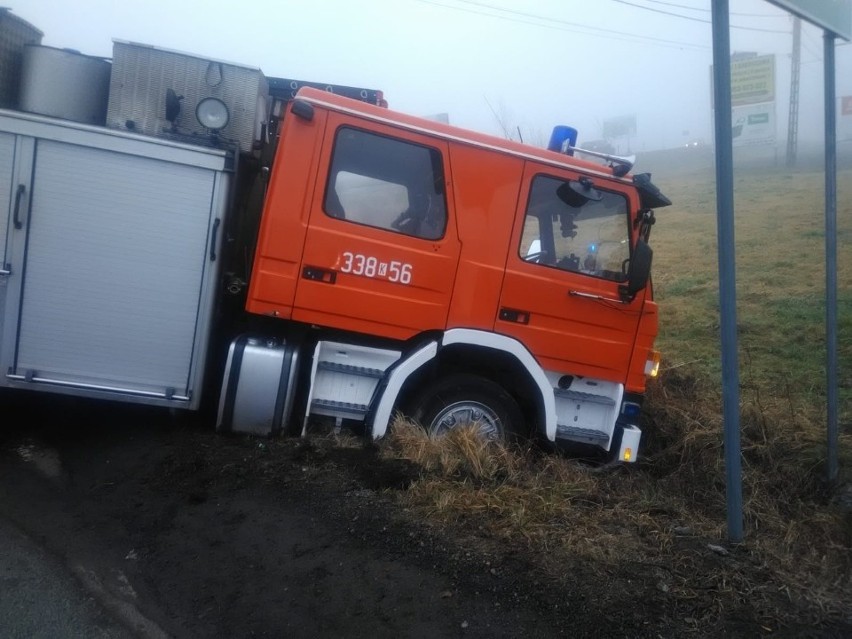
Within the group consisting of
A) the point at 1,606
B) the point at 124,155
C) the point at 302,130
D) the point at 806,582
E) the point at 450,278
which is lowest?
the point at 1,606

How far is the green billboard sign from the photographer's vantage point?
4334 millimetres

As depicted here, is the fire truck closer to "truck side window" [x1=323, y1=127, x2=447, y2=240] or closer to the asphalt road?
"truck side window" [x1=323, y1=127, x2=447, y2=240]

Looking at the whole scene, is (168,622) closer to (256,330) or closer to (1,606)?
(1,606)

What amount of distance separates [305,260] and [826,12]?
11.7 feet

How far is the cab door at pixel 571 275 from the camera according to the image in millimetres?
5613

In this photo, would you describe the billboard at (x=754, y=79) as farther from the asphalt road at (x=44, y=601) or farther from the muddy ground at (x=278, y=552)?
the asphalt road at (x=44, y=601)

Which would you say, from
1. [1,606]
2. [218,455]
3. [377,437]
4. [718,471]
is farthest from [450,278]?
[1,606]

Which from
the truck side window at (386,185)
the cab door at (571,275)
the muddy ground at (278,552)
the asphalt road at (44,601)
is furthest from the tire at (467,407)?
the asphalt road at (44,601)

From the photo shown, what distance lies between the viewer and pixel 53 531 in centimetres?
427

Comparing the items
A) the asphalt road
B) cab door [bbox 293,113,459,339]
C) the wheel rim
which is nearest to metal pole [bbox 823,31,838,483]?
the wheel rim

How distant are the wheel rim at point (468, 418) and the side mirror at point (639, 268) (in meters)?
1.36

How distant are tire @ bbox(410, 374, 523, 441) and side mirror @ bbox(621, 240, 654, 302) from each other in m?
1.21

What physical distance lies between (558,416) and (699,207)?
20510mm

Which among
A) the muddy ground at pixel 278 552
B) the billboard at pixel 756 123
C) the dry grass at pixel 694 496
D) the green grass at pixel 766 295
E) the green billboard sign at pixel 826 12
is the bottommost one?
the muddy ground at pixel 278 552
